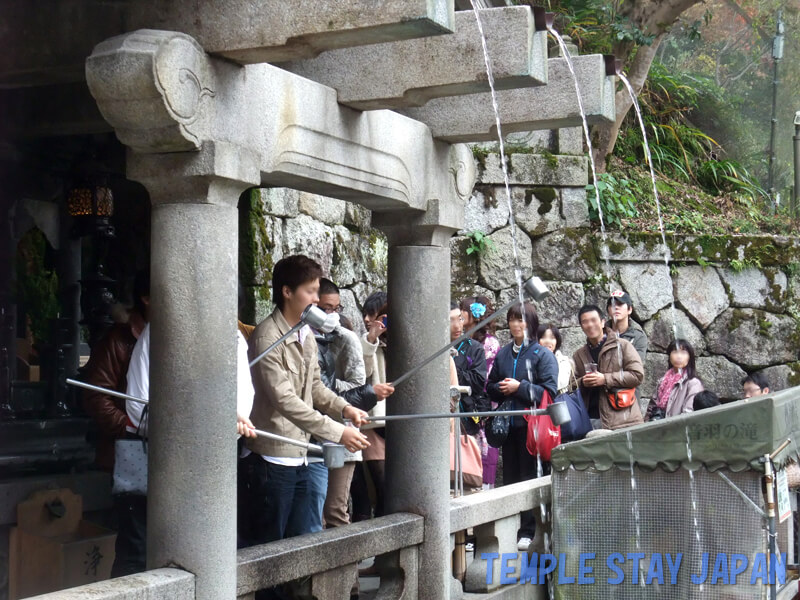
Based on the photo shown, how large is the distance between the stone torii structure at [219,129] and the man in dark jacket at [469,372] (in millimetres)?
2971

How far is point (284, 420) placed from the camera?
496 cm

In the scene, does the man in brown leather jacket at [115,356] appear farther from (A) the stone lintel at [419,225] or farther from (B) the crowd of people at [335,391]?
(A) the stone lintel at [419,225]

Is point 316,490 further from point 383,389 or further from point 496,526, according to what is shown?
point 496,526

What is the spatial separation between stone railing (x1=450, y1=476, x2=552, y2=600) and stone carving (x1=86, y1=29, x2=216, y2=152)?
2930mm

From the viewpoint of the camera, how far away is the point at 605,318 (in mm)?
11469

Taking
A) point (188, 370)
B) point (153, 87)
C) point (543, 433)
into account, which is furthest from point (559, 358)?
point (153, 87)

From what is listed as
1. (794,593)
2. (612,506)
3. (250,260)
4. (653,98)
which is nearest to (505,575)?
(612,506)

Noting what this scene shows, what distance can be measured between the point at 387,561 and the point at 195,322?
2.09 metres

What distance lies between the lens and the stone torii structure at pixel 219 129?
142 inches

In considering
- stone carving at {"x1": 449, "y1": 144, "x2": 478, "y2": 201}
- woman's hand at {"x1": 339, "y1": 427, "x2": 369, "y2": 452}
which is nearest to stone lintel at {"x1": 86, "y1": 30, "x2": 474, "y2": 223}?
stone carving at {"x1": 449, "y1": 144, "x2": 478, "y2": 201}

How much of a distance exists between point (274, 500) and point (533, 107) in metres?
2.32

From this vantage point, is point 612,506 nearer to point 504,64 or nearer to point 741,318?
point 504,64

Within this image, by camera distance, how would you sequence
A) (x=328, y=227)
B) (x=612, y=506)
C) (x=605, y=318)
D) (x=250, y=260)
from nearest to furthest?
(x=612, y=506) < (x=250, y=260) < (x=328, y=227) < (x=605, y=318)

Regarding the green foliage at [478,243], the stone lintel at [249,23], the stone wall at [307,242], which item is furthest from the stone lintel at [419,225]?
the green foliage at [478,243]
